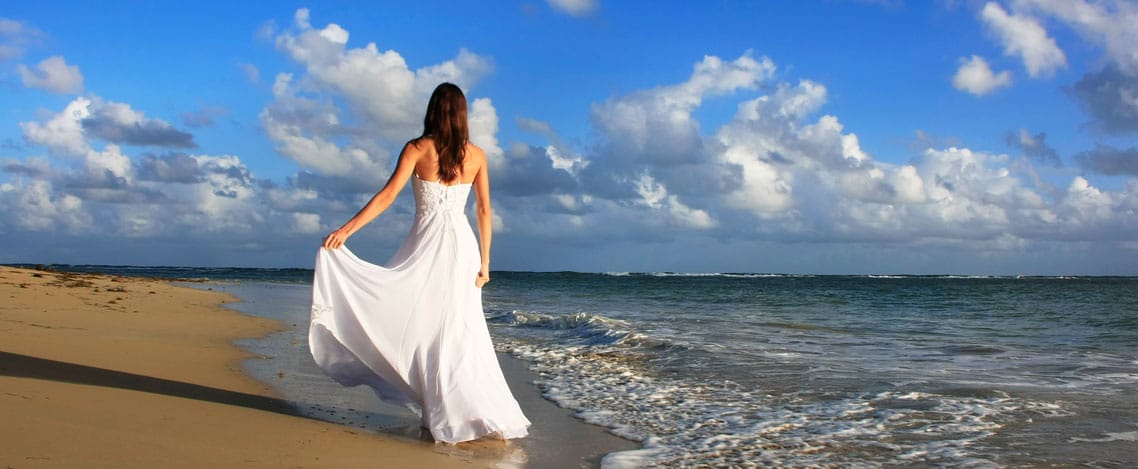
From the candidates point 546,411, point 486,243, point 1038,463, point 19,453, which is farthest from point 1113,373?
point 19,453

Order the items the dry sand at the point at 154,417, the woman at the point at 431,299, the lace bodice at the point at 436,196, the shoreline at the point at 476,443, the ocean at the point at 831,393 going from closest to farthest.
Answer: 1. the dry sand at the point at 154,417
2. the shoreline at the point at 476,443
3. the woman at the point at 431,299
4. the lace bodice at the point at 436,196
5. the ocean at the point at 831,393

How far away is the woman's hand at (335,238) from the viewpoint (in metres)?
5.04

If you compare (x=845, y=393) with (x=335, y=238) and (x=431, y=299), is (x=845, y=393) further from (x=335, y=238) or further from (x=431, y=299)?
(x=335, y=238)

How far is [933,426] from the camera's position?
6.14m

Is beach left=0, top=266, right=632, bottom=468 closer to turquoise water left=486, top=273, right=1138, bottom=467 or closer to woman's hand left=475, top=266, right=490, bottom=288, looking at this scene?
turquoise water left=486, top=273, right=1138, bottom=467

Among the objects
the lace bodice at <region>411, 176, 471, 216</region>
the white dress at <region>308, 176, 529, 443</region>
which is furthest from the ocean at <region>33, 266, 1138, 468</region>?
the lace bodice at <region>411, 176, 471, 216</region>

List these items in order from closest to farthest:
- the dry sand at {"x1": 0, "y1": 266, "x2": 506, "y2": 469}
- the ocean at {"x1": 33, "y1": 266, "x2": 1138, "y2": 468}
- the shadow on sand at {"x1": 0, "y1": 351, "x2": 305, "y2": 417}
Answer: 1. the dry sand at {"x1": 0, "y1": 266, "x2": 506, "y2": 469}
2. the ocean at {"x1": 33, "y1": 266, "x2": 1138, "y2": 468}
3. the shadow on sand at {"x1": 0, "y1": 351, "x2": 305, "y2": 417}

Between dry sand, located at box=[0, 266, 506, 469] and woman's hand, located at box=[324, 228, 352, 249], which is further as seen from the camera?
woman's hand, located at box=[324, 228, 352, 249]

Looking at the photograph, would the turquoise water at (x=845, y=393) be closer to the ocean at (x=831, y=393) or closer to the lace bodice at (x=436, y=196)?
the ocean at (x=831, y=393)

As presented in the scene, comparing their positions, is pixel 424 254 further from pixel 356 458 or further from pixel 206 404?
pixel 206 404

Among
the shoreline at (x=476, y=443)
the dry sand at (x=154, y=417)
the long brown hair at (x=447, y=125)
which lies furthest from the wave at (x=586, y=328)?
the long brown hair at (x=447, y=125)

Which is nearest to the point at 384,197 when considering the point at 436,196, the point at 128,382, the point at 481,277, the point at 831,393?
the point at 436,196

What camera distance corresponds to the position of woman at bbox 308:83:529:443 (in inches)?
195

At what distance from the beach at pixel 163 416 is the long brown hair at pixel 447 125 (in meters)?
1.78
